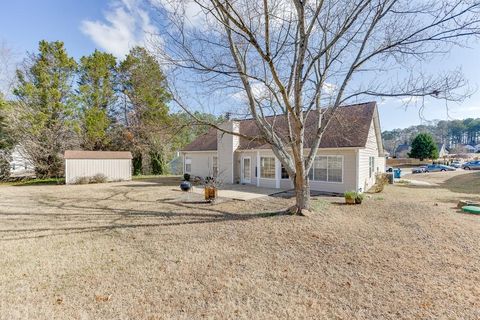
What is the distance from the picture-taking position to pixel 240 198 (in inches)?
442

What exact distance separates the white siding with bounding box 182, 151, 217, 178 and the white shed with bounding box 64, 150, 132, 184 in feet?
17.5

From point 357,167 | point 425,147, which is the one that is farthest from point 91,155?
point 425,147

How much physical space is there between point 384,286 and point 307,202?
4461 millimetres

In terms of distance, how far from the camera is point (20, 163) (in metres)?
20.3

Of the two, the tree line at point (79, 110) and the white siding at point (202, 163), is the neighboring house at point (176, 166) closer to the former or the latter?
the tree line at point (79, 110)

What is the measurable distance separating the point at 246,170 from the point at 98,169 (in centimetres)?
1178

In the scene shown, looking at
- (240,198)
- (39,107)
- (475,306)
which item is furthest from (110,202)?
(39,107)

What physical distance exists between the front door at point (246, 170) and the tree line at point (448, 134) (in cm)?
7328

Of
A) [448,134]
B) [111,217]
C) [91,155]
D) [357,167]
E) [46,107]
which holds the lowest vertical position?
[111,217]

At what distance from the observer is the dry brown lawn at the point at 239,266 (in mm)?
3180

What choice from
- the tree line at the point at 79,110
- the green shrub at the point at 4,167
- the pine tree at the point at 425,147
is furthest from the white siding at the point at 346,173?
the pine tree at the point at 425,147

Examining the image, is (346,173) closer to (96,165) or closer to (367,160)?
(367,160)

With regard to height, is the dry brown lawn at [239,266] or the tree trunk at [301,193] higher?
the tree trunk at [301,193]

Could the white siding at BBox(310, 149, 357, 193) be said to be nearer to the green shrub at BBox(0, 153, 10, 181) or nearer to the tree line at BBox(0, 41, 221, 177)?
the tree line at BBox(0, 41, 221, 177)
